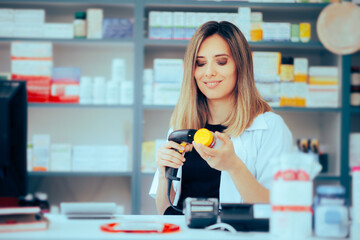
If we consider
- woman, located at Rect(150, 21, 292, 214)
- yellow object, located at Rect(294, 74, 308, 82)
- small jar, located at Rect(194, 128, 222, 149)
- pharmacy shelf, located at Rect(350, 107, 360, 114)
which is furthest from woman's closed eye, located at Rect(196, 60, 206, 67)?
pharmacy shelf, located at Rect(350, 107, 360, 114)

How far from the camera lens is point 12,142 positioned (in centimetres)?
126

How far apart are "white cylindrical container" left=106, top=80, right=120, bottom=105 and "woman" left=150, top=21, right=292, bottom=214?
3.80ft

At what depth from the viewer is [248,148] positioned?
6.27 ft

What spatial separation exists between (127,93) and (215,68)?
1285 millimetres

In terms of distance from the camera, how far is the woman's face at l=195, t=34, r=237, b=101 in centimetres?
198

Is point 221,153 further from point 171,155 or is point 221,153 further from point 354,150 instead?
point 354,150

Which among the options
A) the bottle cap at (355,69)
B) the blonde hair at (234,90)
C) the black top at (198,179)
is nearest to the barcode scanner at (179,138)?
the black top at (198,179)

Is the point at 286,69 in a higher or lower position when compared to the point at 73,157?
higher

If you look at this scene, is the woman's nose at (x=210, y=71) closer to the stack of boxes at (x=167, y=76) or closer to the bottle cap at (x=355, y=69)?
the stack of boxes at (x=167, y=76)

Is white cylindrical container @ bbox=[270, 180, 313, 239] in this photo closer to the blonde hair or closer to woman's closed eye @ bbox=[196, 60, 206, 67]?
the blonde hair

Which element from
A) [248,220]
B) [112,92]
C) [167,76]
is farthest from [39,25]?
[248,220]

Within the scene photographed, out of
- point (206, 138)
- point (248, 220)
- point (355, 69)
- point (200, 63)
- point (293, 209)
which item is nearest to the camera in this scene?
point (293, 209)

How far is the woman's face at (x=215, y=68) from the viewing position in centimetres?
198

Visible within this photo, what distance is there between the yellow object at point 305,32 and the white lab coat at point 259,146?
4.94 feet
